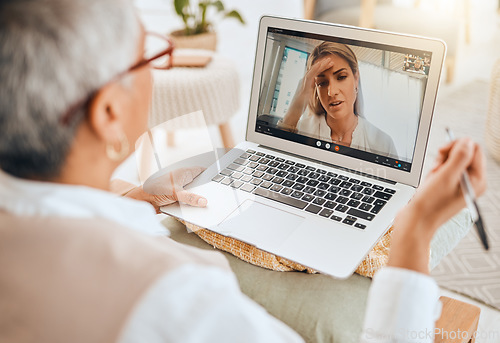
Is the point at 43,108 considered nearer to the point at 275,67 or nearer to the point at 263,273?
the point at 263,273

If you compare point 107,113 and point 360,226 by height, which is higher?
point 107,113

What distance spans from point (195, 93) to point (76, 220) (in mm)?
1697

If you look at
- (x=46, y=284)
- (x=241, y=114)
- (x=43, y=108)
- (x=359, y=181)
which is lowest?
(x=241, y=114)

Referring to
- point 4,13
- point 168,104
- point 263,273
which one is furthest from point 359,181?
point 168,104

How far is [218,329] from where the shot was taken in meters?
0.49

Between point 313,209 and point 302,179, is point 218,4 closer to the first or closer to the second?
point 302,179

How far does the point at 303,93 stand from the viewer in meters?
1.11

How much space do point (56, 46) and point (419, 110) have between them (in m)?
0.73

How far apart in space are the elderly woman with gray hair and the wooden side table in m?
1.48

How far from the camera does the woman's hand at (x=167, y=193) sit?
1.04 meters

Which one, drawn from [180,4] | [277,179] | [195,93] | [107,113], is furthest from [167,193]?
[180,4]

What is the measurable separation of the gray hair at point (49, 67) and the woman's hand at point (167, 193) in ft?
1.59

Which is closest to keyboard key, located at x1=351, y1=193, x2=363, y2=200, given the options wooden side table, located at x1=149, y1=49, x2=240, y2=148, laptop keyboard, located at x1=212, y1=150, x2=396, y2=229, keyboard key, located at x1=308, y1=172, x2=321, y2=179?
laptop keyboard, located at x1=212, y1=150, x2=396, y2=229

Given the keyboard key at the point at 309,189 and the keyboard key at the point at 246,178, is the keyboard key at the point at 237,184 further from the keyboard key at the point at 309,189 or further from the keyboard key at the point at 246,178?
the keyboard key at the point at 309,189
